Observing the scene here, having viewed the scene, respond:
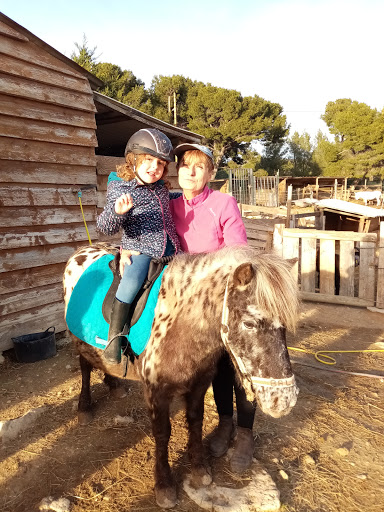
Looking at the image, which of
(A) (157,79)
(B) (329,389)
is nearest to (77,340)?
(B) (329,389)

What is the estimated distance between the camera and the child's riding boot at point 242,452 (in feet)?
8.86

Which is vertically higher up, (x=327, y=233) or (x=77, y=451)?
(x=327, y=233)

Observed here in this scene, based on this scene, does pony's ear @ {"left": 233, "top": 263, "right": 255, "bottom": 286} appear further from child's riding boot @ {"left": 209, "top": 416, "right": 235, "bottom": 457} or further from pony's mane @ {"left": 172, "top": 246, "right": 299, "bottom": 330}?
child's riding boot @ {"left": 209, "top": 416, "right": 235, "bottom": 457}

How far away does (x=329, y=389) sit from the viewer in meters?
4.12

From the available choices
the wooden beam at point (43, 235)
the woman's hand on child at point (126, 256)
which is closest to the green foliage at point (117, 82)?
the wooden beam at point (43, 235)

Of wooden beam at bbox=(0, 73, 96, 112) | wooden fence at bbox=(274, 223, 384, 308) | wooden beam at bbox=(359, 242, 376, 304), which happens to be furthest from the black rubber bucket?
wooden beam at bbox=(359, 242, 376, 304)

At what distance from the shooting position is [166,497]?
2398 millimetres

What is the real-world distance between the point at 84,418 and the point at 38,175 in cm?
373

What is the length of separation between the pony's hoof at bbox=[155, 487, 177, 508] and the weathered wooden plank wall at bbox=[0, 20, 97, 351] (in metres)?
3.67

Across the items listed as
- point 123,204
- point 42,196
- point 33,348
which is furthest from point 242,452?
point 42,196

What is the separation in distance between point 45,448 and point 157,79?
42600 millimetres

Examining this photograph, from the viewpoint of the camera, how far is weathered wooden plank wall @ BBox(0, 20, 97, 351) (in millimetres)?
4953

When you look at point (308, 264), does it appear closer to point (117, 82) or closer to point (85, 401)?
point (85, 401)

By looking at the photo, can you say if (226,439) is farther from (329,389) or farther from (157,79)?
(157,79)
